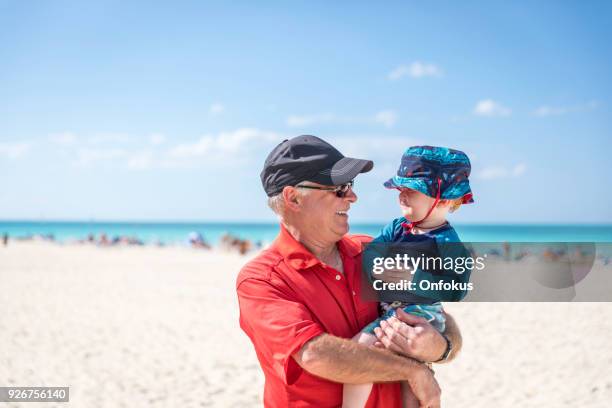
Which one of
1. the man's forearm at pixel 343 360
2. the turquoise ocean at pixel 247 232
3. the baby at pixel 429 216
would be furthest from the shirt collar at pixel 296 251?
the turquoise ocean at pixel 247 232

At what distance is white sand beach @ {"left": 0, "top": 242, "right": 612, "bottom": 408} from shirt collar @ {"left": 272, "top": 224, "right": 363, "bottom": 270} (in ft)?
14.1

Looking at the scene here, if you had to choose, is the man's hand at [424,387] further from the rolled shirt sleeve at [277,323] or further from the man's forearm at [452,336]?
the rolled shirt sleeve at [277,323]

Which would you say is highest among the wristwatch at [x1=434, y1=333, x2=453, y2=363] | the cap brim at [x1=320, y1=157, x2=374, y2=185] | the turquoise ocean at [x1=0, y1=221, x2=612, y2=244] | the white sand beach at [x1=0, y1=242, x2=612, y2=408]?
the turquoise ocean at [x1=0, y1=221, x2=612, y2=244]

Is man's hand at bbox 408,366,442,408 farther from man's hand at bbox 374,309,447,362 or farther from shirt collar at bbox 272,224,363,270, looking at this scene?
shirt collar at bbox 272,224,363,270

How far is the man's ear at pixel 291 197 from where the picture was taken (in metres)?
2.65

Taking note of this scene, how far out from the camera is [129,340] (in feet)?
31.2

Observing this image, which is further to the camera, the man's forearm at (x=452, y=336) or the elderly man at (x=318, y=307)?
the man's forearm at (x=452, y=336)

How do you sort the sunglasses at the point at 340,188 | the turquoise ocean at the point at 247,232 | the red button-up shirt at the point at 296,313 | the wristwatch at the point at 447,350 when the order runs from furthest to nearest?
the turquoise ocean at the point at 247,232 → the sunglasses at the point at 340,188 → the wristwatch at the point at 447,350 → the red button-up shirt at the point at 296,313

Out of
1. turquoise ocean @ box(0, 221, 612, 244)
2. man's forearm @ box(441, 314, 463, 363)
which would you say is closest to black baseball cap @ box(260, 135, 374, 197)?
man's forearm @ box(441, 314, 463, 363)

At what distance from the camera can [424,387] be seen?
7.62 feet

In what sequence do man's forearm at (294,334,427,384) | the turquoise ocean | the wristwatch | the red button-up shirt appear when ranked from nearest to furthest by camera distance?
1. man's forearm at (294,334,427,384)
2. the red button-up shirt
3. the wristwatch
4. the turquoise ocean

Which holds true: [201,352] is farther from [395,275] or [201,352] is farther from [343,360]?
[343,360]

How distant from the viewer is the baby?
2521mm

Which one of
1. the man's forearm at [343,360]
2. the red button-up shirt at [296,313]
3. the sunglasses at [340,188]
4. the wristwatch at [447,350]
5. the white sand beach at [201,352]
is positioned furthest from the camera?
the white sand beach at [201,352]
